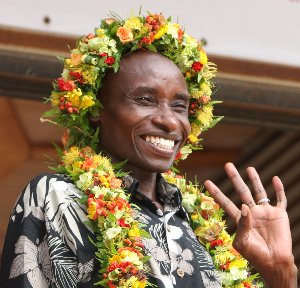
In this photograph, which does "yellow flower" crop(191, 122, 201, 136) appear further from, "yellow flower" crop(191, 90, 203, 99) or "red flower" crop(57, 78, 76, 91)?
"red flower" crop(57, 78, 76, 91)

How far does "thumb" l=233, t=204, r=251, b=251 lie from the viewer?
4008 mm

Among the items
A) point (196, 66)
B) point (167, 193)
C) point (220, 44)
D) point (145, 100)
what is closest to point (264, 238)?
point (167, 193)

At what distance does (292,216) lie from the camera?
928cm

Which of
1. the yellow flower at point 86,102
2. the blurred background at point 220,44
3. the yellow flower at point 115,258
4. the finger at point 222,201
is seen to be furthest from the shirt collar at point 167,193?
the blurred background at point 220,44

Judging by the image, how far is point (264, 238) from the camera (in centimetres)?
414

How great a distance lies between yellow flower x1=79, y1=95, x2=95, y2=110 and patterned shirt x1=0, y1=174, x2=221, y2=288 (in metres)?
0.28

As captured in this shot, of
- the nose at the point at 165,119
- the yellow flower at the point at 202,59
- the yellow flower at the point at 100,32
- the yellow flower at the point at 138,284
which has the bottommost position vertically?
the yellow flower at the point at 138,284

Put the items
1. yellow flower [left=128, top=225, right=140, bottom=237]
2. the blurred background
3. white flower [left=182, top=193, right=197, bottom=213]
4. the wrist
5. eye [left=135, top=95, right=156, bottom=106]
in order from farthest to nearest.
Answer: the blurred background → white flower [left=182, top=193, right=197, bottom=213] → eye [left=135, top=95, right=156, bottom=106] → the wrist → yellow flower [left=128, top=225, right=140, bottom=237]

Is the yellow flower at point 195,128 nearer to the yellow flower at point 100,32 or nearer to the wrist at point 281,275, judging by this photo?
the yellow flower at point 100,32

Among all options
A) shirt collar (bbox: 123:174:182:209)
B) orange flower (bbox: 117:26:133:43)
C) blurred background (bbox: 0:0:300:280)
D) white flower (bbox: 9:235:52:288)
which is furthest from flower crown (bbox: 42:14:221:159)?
blurred background (bbox: 0:0:300:280)

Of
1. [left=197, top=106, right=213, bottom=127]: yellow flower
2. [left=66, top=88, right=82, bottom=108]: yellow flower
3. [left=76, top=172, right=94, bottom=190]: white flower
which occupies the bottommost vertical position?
[left=76, top=172, right=94, bottom=190]: white flower

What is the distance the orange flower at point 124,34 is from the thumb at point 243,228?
0.74 m

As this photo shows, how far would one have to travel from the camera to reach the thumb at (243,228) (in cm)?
401

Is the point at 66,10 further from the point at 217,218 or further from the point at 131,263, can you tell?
the point at 131,263
